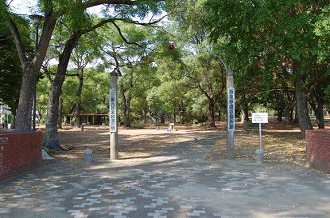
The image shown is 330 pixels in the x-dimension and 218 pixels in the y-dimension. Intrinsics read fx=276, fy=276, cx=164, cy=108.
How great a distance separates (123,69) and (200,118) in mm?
16848

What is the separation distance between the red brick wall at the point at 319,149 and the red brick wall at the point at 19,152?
7.79 metres

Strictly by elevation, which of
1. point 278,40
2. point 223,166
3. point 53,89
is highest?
point 278,40

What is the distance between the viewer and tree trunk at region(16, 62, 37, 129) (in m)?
9.76

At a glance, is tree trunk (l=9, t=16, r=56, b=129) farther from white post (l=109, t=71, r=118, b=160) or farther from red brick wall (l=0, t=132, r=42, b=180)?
white post (l=109, t=71, r=118, b=160)

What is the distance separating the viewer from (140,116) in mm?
51562

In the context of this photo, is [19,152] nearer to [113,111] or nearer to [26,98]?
[26,98]

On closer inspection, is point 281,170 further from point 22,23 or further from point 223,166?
point 22,23

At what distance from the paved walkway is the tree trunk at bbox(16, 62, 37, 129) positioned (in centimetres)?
252

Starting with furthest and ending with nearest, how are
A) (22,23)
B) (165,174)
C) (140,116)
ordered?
(140,116) < (22,23) < (165,174)

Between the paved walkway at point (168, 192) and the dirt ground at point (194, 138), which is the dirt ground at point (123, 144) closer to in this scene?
the dirt ground at point (194, 138)

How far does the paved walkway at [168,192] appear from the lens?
436 cm

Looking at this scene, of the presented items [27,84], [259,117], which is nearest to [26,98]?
[27,84]


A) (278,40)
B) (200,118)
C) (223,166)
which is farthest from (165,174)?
(200,118)

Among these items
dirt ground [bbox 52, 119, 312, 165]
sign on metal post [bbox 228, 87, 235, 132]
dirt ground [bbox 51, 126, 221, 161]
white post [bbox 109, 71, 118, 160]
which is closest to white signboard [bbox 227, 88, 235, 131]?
sign on metal post [bbox 228, 87, 235, 132]
